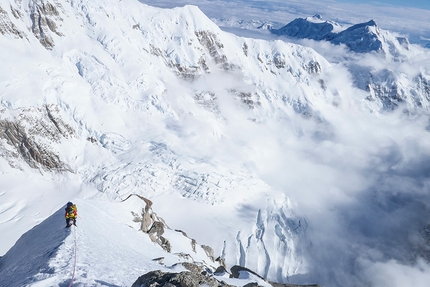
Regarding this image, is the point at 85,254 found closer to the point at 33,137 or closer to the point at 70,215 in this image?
the point at 70,215

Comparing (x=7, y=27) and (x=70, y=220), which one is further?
(x=7, y=27)

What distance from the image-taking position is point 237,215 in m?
110

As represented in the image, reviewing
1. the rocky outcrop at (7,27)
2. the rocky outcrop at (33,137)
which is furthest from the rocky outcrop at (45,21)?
the rocky outcrop at (33,137)

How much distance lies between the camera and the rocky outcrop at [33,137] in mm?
97819

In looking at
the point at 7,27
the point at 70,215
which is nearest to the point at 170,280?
the point at 70,215

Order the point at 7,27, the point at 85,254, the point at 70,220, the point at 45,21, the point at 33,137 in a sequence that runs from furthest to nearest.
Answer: the point at 45,21 → the point at 7,27 → the point at 33,137 → the point at 70,220 → the point at 85,254

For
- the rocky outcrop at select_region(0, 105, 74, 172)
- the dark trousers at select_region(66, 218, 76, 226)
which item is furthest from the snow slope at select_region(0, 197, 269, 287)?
the rocky outcrop at select_region(0, 105, 74, 172)

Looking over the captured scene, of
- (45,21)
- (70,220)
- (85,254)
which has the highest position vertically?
(85,254)

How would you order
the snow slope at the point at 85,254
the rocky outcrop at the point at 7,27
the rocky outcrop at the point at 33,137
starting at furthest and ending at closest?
the rocky outcrop at the point at 7,27, the rocky outcrop at the point at 33,137, the snow slope at the point at 85,254

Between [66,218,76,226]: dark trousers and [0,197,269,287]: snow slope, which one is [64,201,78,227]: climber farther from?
[0,197,269,287]: snow slope

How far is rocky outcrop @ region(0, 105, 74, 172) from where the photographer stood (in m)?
97.8

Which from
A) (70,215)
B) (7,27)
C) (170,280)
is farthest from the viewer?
(7,27)

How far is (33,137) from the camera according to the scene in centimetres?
10281

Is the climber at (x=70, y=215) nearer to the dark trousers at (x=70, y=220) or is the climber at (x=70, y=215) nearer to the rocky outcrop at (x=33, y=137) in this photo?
the dark trousers at (x=70, y=220)
